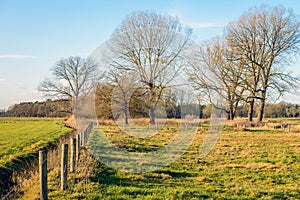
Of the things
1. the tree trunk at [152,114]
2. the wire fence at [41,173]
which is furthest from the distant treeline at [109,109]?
the wire fence at [41,173]

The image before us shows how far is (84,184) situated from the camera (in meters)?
7.59

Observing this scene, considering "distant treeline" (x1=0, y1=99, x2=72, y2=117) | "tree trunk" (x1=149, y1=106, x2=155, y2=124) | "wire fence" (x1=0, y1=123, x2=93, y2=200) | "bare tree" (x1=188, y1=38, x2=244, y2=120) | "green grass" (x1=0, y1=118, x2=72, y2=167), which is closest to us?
→ "wire fence" (x1=0, y1=123, x2=93, y2=200)

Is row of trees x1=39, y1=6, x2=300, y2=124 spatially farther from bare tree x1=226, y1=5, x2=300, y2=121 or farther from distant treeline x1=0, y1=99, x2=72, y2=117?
distant treeline x1=0, y1=99, x2=72, y2=117

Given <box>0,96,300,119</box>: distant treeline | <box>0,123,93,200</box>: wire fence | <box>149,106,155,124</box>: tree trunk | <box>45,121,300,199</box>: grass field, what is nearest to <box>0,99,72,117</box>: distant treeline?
<box>0,96,300,119</box>: distant treeline

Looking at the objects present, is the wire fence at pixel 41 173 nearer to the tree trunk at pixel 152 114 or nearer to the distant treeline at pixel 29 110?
the tree trunk at pixel 152 114

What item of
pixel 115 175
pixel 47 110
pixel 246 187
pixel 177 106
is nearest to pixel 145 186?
pixel 115 175

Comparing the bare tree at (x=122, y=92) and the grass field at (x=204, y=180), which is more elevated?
the bare tree at (x=122, y=92)

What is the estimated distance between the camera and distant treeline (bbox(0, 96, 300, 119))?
2164cm

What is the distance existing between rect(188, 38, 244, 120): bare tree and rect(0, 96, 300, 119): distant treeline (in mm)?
3691

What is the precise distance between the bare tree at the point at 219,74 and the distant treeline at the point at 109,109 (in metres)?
3.69

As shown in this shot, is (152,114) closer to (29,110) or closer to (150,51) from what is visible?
(150,51)

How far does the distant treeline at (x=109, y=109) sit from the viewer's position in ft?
71.0

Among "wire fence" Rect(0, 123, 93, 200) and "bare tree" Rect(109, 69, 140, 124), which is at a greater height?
"bare tree" Rect(109, 69, 140, 124)

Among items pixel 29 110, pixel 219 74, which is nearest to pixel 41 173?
pixel 219 74
